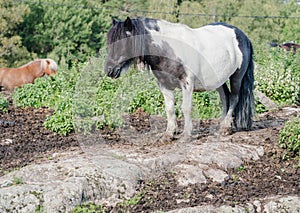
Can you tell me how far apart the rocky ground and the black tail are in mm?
215

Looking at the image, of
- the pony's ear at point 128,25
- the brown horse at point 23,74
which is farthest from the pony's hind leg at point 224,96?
the brown horse at point 23,74

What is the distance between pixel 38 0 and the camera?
105 feet

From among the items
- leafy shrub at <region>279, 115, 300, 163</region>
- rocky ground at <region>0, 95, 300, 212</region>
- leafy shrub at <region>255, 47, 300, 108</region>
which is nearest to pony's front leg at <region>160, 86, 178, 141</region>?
rocky ground at <region>0, 95, 300, 212</region>

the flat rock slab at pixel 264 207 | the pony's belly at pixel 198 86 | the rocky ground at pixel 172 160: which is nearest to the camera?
the flat rock slab at pixel 264 207

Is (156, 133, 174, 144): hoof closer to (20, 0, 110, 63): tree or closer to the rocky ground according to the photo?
the rocky ground

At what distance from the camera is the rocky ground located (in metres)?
4.88

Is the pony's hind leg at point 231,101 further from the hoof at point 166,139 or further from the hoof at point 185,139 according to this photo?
the hoof at point 166,139

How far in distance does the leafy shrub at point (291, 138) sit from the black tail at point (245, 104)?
0.89m

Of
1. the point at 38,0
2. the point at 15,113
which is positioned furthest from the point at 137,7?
the point at 15,113

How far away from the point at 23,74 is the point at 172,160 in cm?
821

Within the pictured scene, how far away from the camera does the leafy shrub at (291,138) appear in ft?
19.6

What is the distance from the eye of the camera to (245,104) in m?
6.98

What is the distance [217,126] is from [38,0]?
27.0 meters

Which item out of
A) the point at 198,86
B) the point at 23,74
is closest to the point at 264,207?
the point at 198,86
